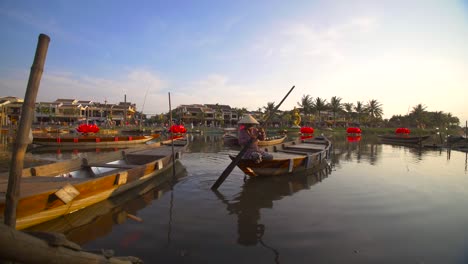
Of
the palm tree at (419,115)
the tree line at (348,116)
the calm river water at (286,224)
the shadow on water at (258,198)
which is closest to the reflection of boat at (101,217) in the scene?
the calm river water at (286,224)

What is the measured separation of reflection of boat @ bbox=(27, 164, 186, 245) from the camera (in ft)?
16.4

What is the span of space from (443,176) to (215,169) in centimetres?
1048

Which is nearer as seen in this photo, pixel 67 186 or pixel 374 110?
pixel 67 186

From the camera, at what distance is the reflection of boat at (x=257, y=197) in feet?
17.5

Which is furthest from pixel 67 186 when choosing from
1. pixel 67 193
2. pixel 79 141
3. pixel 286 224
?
pixel 79 141

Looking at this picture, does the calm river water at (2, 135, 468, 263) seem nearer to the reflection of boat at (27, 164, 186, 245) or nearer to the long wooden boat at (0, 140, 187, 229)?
the reflection of boat at (27, 164, 186, 245)

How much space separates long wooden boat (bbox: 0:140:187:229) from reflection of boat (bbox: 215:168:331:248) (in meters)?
2.78

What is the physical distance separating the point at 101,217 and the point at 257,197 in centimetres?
425

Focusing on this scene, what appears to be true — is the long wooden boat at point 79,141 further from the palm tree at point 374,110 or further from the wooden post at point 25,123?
the palm tree at point 374,110

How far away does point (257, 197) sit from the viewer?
25.7ft

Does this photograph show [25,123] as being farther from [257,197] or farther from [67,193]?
[257,197]

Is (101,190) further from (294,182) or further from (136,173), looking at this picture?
(294,182)

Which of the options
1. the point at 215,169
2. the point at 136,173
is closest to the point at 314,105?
the point at 215,169

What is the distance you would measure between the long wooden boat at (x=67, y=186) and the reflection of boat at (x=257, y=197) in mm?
2778
